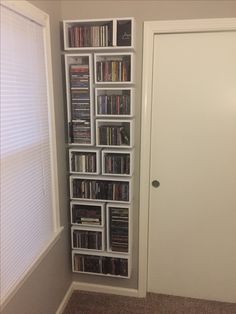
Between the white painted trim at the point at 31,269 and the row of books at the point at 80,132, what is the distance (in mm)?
659

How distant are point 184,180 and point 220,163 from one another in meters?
0.28

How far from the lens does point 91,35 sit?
1826 mm

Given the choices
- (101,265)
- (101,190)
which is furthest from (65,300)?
(101,190)

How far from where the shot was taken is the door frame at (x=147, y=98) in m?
1.80

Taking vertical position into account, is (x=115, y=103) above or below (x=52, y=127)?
above

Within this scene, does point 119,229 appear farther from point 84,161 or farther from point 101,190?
point 84,161

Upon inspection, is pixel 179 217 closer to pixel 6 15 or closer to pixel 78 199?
pixel 78 199

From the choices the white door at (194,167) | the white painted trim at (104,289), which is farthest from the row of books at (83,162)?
the white painted trim at (104,289)

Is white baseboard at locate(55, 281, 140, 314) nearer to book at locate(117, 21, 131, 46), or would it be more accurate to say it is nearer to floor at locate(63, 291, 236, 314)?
floor at locate(63, 291, 236, 314)

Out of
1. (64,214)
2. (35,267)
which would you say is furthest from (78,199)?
(35,267)

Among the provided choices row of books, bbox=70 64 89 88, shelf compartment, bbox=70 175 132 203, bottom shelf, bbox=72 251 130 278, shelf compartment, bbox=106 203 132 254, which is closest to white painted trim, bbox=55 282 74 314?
bottom shelf, bbox=72 251 130 278

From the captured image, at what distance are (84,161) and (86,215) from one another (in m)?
0.42

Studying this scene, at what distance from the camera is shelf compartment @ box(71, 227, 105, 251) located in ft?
6.87

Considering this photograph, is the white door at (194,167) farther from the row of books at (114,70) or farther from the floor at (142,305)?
the row of books at (114,70)
